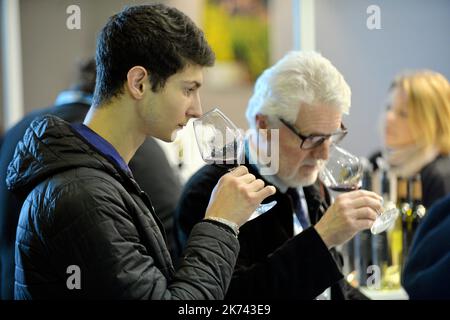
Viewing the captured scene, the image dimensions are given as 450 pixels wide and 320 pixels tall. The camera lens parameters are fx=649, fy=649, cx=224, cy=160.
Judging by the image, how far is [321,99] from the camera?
152cm

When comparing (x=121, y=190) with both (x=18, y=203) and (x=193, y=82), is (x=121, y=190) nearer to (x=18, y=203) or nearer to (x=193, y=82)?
(x=193, y=82)

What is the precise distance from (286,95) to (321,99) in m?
0.09

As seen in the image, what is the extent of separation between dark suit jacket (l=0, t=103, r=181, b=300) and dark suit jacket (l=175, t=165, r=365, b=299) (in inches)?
15.4

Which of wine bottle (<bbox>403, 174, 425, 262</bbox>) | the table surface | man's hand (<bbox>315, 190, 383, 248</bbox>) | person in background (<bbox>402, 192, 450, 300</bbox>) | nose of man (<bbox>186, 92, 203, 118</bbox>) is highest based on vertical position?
nose of man (<bbox>186, 92, 203, 118</bbox>)

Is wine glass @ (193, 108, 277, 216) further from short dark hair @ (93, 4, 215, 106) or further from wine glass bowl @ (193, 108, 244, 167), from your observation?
short dark hair @ (93, 4, 215, 106)

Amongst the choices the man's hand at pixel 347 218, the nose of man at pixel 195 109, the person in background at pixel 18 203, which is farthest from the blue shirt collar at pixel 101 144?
the person in background at pixel 18 203

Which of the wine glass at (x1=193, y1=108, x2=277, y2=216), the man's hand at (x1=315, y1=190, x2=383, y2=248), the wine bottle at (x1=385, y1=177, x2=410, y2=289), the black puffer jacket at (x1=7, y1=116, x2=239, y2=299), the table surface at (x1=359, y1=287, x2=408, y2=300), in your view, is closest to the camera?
the black puffer jacket at (x1=7, y1=116, x2=239, y2=299)

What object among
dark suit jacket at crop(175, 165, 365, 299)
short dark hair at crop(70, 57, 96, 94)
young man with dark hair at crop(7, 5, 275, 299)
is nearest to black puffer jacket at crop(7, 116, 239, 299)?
young man with dark hair at crop(7, 5, 275, 299)

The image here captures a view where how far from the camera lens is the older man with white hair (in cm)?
139

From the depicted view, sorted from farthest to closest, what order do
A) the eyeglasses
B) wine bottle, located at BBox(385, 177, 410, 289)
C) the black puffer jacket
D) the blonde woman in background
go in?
the blonde woman in background, wine bottle, located at BBox(385, 177, 410, 289), the eyeglasses, the black puffer jacket

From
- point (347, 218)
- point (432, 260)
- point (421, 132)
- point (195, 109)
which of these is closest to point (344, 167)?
point (347, 218)

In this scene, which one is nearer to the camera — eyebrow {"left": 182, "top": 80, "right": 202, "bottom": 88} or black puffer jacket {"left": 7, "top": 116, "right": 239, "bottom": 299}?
black puffer jacket {"left": 7, "top": 116, "right": 239, "bottom": 299}
